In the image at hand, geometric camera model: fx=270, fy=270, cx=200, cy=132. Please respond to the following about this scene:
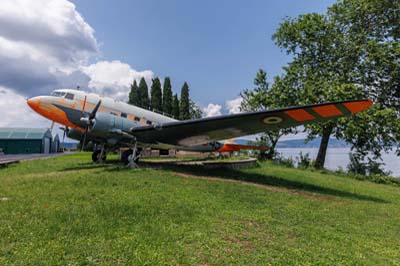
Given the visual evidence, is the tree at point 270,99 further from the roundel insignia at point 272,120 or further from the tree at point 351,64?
the roundel insignia at point 272,120

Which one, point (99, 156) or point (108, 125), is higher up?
point (108, 125)

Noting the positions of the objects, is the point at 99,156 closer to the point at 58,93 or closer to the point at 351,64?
the point at 58,93

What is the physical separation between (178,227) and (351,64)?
23.6 m

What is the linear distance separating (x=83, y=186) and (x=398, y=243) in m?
8.34

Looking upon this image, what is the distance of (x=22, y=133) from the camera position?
47.4 meters

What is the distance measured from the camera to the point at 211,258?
414 cm

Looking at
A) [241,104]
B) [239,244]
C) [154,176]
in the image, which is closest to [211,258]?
[239,244]

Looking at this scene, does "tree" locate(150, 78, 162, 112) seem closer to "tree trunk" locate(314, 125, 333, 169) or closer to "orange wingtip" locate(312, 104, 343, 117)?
"tree trunk" locate(314, 125, 333, 169)

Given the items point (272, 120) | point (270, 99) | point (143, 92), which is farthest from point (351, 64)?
point (143, 92)

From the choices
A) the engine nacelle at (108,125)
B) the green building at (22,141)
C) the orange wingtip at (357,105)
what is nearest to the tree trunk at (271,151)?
the engine nacelle at (108,125)

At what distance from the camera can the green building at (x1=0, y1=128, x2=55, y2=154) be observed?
4488 centimetres

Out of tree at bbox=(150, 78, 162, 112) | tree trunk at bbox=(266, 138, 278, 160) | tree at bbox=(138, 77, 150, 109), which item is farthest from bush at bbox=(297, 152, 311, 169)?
→ tree at bbox=(138, 77, 150, 109)

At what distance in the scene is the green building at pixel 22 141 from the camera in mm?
44875

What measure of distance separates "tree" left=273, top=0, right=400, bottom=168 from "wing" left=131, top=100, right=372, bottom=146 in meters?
11.6
